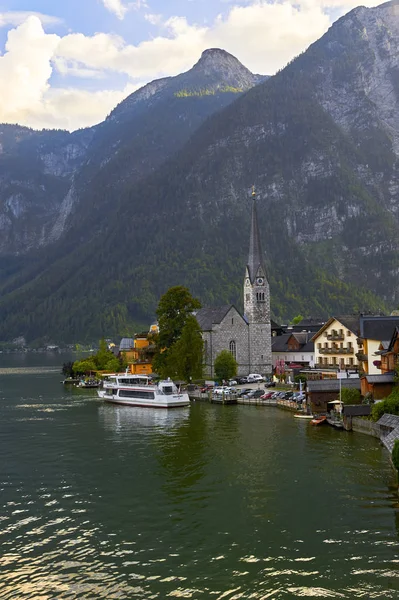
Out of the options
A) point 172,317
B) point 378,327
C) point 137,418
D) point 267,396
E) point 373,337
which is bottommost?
point 137,418

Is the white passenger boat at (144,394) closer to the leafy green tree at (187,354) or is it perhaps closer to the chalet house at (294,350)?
the leafy green tree at (187,354)

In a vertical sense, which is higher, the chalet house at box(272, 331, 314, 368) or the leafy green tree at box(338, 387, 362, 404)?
the chalet house at box(272, 331, 314, 368)

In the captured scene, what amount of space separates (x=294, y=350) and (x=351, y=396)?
56.5 meters

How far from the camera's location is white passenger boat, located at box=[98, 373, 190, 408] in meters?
94.3

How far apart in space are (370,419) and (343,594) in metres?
38.6

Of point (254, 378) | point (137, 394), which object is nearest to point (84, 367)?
point (254, 378)

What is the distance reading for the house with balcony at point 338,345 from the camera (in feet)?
328

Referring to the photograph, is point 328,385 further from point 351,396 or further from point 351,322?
point 351,322

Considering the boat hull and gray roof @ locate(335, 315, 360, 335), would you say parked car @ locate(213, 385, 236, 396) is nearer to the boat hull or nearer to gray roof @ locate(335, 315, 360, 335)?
the boat hull

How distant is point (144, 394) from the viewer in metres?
99.1

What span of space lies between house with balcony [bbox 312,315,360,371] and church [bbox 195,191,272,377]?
786 inches

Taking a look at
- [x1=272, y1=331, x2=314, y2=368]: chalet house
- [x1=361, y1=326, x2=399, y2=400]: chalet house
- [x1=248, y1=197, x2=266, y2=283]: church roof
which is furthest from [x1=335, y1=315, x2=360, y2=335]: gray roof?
[x1=248, y1=197, x2=266, y2=283]: church roof

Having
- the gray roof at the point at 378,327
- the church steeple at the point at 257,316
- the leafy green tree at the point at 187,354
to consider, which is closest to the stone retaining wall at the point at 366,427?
the gray roof at the point at 378,327

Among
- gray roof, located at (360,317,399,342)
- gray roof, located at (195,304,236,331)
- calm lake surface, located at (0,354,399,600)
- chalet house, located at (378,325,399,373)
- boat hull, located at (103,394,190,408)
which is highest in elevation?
gray roof, located at (195,304,236,331)
